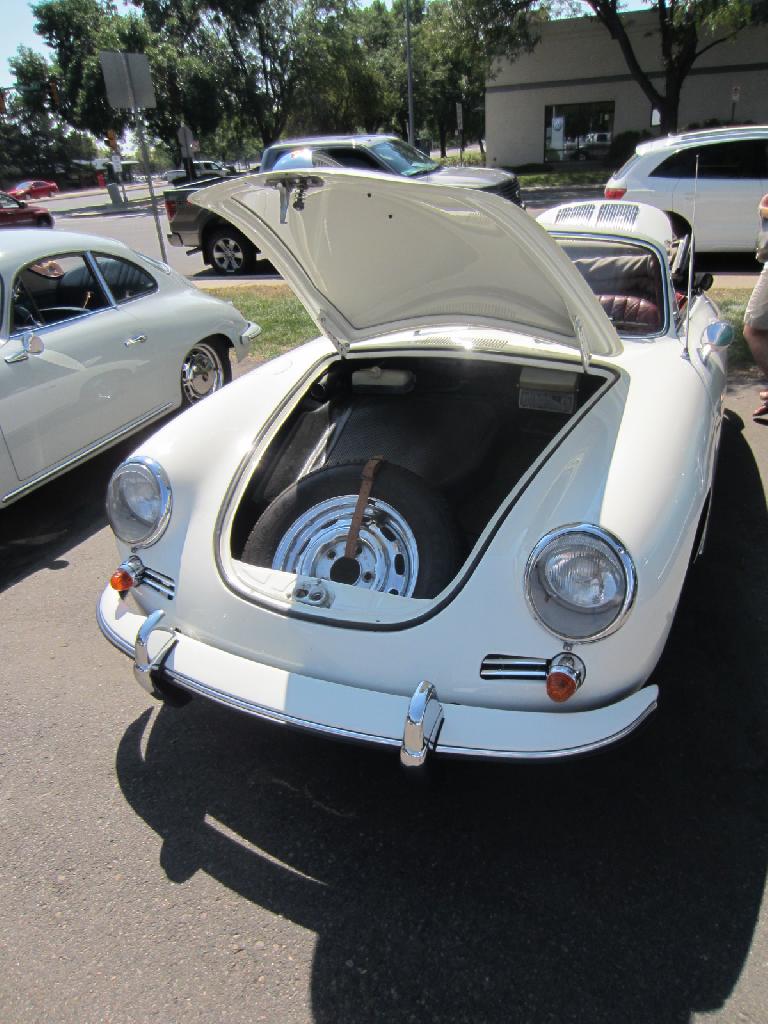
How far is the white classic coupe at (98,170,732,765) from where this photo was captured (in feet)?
6.45

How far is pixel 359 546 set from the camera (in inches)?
94.4

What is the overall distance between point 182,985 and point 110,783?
0.77 metres

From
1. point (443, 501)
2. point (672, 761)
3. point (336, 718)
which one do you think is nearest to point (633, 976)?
point (672, 761)

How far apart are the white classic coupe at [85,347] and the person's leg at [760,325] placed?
12.3ft

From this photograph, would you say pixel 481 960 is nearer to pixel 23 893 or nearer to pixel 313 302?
pixel 23 893

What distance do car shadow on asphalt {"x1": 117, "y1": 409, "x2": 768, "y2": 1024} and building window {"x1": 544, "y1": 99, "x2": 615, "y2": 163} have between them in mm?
29794

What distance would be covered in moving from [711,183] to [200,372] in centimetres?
683

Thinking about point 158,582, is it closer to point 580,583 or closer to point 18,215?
point 580,583

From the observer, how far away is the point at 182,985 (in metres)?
1.81

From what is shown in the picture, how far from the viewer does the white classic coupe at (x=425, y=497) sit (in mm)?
1967

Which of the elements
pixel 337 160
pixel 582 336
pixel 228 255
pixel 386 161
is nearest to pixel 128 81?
pixel 337 160

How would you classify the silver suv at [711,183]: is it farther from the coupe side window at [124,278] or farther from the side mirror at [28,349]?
the side mirror at [28,349]

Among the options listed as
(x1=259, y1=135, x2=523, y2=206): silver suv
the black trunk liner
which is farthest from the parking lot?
(x1=259, y1=135, x2=523, y2=206): silver suv

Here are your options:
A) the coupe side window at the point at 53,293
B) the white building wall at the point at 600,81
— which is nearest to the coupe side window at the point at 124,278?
the coupe side window at the point at 53,293
